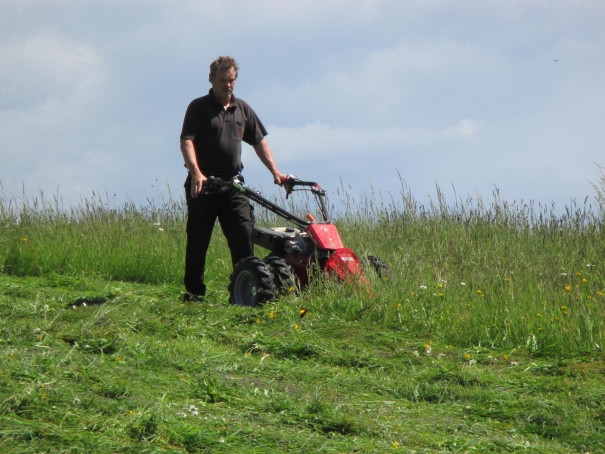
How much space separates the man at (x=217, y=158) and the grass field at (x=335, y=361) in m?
0.63

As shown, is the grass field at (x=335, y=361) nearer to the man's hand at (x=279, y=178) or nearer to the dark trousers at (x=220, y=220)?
the dark trousers at (x=220, y=220)

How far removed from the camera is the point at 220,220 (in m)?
7.20

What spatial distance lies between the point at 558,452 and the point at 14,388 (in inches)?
95.8

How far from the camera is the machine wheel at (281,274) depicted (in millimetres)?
6594

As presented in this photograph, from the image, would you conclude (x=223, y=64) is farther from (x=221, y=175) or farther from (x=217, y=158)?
(x=221, y=175)

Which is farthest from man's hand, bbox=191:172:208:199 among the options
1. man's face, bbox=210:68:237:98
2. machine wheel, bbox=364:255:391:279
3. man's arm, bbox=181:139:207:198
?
machine wheel, bbox=364:255:391:279

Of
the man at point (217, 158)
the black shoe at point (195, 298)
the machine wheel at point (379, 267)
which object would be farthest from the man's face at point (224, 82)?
the machine wheel at point (379, 267)

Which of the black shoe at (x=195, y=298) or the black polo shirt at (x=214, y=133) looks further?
the black shoe at (x=195, y=298)

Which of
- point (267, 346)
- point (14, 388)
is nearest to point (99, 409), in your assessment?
point (14, 388)

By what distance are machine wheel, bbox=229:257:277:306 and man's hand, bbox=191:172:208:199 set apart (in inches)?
28.1

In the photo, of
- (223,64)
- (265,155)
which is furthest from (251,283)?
(223,64)

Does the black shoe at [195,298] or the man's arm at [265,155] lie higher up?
the man's arm at [265,155]

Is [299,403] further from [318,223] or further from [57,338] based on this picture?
[318,223]

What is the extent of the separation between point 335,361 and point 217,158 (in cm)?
267
